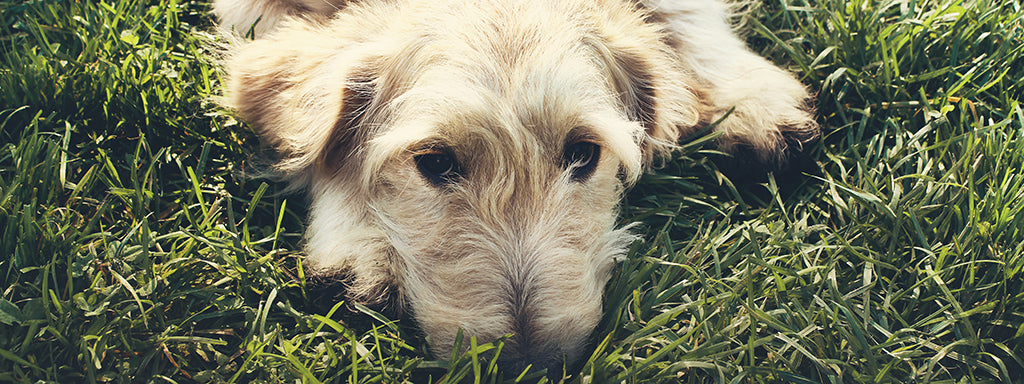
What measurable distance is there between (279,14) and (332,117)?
95 cm

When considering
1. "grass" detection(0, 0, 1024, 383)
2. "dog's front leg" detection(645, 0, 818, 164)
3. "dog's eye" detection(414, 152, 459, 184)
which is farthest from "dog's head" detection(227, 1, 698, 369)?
"dog's front leg" detection(645, 0, 818, 164)

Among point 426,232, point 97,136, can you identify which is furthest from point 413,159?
point 97,136

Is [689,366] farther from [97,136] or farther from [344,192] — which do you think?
[97,136]

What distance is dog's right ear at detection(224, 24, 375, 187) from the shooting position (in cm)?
283

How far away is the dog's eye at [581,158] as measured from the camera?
2.67 m

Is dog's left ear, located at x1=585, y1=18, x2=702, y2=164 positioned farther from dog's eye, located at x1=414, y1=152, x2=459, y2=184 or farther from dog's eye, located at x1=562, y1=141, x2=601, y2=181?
dog's eye, located at x1=414, y1=152, x2=459, y2=184

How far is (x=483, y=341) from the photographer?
7.75 ft

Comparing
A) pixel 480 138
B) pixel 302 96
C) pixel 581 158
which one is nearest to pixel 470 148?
pixel 480 138

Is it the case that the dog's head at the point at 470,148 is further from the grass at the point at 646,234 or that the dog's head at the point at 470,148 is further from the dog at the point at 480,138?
the grass at the point at 646,234

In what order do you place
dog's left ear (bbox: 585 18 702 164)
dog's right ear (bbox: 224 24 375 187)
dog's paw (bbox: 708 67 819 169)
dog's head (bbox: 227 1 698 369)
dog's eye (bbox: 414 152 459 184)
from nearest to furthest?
dog's head (bbox: 227 1 698 369) → dog's eye (bbox: 414 152 459 184) → dog's right ear (bbox: 224 24 375 187) → dog's left ear (bbox: 585 18 702 164) → dog's paw (bbox: 708 67 819 169)

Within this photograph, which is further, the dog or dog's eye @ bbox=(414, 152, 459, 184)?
dog's eye @ bbox=(414, 152, 459, 184)

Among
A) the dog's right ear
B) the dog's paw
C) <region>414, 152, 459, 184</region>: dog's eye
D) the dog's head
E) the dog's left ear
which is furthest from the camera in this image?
the dog's paw

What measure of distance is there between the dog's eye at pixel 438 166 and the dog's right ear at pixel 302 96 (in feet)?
1.21

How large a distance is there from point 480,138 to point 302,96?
884mm
